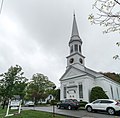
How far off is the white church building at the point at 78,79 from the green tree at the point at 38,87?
10.5 metres

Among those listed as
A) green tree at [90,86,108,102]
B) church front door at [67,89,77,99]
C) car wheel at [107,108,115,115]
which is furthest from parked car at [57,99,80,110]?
church front door at [67,89,77,99]

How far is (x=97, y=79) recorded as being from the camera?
34.3 m

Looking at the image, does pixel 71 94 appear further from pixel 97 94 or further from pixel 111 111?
pixel 111 111

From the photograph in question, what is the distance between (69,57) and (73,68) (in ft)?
14.6

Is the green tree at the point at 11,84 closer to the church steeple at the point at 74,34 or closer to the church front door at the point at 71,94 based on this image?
the church front door at the point at 71,94

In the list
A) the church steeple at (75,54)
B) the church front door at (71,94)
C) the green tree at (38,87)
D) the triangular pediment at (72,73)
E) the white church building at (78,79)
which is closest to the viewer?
the white church building at (78,79)

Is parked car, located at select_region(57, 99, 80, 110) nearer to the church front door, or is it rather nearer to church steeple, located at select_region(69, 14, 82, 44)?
the church front door

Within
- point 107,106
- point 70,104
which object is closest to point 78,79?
point 70,104

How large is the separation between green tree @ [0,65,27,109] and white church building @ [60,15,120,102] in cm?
1293

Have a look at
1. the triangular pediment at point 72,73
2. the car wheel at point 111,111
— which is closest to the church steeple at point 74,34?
the triangular pediment at point 72,73

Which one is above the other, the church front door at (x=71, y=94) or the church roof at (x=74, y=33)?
the church roof at (x=74, y=33)

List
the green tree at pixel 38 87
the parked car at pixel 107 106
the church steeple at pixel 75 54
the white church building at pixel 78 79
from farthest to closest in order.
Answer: the green tree at pixel 38 87 → the church steeple at pixel 75 54 → the white church building at pixel 78 79 → the parked car at pixel 107 106

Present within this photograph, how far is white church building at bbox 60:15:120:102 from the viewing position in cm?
3222

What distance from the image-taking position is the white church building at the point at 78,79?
32.2 metres
